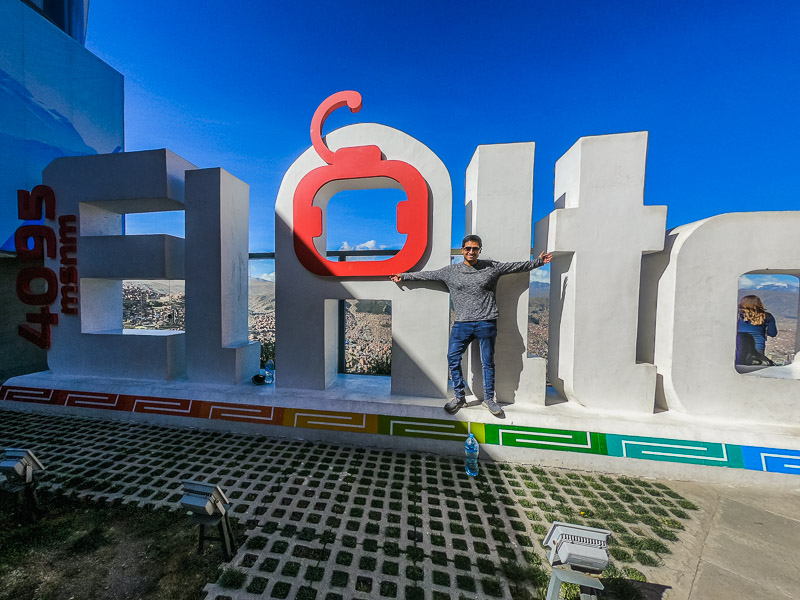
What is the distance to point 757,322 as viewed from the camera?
543cm

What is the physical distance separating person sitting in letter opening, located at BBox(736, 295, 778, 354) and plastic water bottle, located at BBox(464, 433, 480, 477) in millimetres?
5723

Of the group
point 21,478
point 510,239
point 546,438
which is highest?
point 510,239

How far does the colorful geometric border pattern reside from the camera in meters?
3.92

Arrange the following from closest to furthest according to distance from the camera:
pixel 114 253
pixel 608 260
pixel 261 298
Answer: pixel 608 260, pixel 114 253, pixel 261 298

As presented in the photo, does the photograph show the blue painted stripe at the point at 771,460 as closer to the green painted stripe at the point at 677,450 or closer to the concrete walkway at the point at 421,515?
the green painted stripe at the point at 677,450

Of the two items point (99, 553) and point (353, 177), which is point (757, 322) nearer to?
point (353, 177)

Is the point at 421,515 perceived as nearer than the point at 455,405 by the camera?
Yes

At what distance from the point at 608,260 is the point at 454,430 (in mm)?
3582

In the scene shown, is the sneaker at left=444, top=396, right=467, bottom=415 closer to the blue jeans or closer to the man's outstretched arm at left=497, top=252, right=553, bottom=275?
the blue jeans

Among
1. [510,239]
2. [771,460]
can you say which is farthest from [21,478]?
[771,460]

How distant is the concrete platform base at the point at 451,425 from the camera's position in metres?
3.95

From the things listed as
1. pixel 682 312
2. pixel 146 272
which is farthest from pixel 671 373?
pixel 146 272

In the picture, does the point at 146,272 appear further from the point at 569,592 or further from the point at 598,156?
the point at 598,156

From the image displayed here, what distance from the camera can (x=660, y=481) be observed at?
397cm
